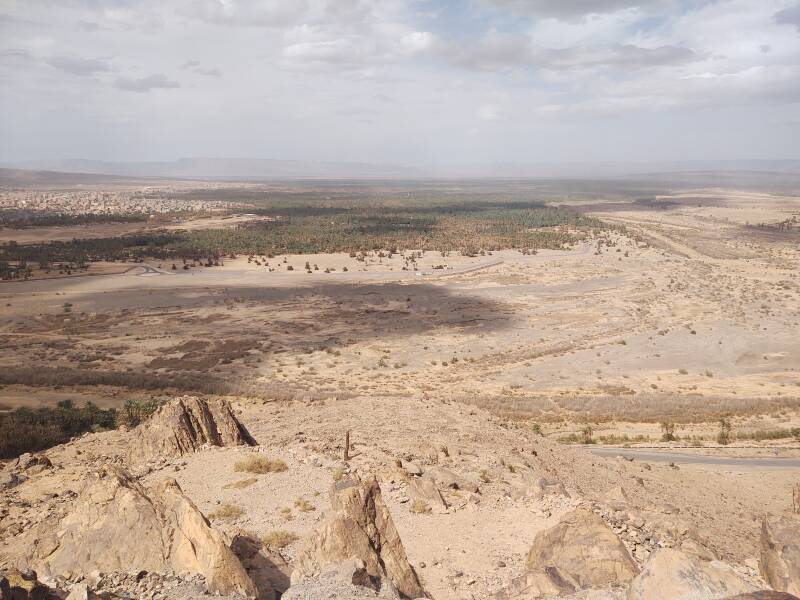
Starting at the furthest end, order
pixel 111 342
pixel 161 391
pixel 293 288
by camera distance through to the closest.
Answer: pixel 293 288 < pixel 111 342 < pixel 161 391

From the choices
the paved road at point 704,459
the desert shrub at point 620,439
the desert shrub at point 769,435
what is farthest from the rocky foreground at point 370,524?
the desert shrub at point 769,435

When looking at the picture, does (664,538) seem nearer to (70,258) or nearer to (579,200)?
(70,258)

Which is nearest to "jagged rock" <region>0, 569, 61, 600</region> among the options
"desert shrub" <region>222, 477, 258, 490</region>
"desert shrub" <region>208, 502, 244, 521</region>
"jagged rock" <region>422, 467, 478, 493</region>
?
"desert shrub" <region>208, 502, 244, 521</region>

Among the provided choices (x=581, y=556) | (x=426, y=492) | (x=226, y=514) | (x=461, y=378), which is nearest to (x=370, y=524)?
(x=581, y=556)

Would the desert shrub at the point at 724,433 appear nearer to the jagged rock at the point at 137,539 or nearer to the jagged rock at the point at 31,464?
the jagged rock at the point at 137,539

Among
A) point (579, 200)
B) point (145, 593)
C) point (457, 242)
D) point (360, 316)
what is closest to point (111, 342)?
point (360, 316)

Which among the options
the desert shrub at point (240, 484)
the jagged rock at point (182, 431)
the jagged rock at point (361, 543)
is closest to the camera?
the jagged rock at point (361, 543)

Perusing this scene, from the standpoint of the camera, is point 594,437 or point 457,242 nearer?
point 594,437
